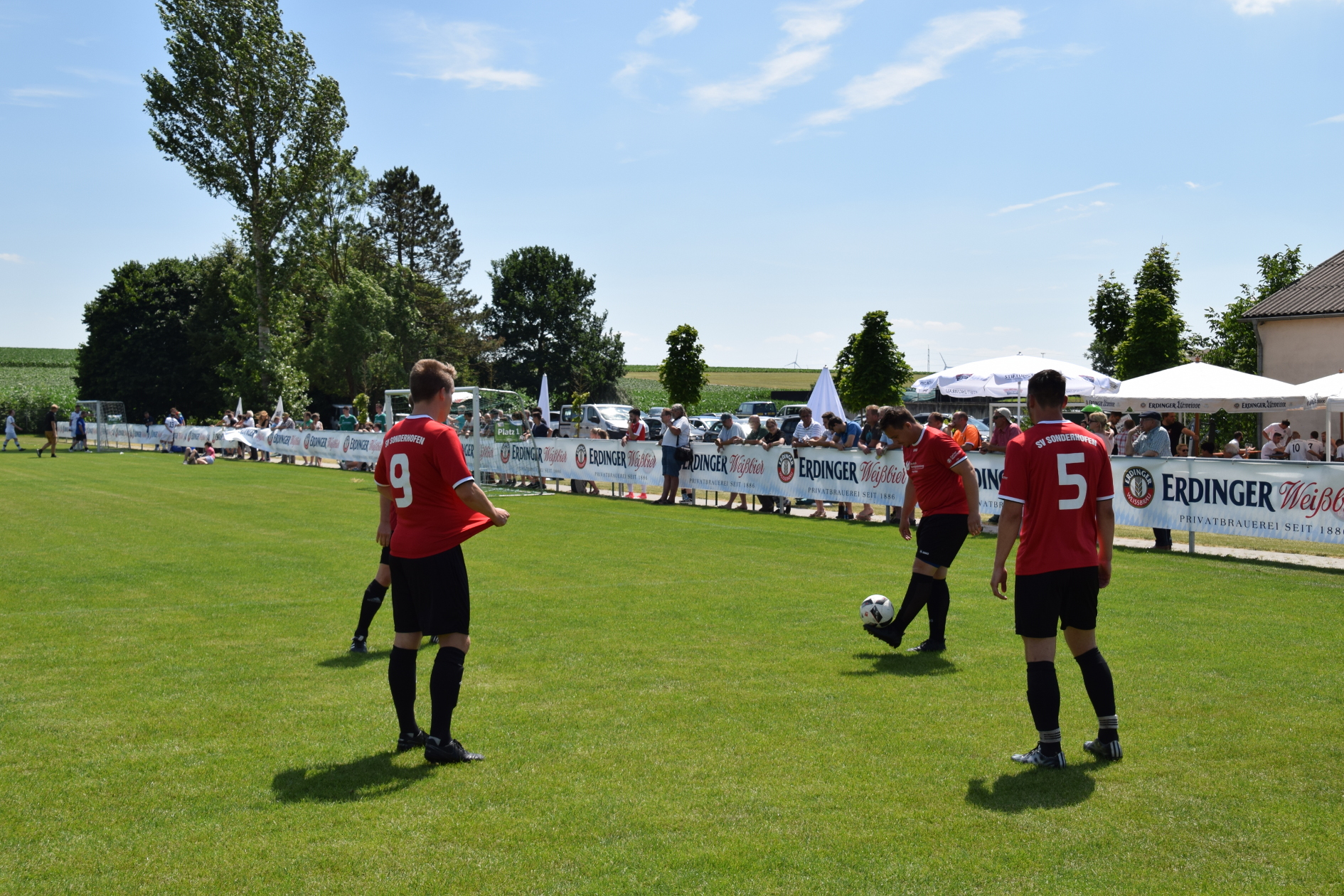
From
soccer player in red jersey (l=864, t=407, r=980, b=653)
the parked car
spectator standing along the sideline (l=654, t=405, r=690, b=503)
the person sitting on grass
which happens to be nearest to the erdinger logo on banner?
soccer player in red jersey (l=864, t=407, r=980, b=653)

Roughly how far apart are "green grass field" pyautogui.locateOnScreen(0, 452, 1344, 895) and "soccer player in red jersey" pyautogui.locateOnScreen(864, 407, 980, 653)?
12.0 inches

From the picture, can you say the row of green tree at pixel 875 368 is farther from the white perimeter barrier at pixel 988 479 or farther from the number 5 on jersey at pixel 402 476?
the number 5 on jersey at pixel 402 476

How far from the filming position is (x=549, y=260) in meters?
86.4

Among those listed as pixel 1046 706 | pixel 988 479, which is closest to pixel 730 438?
pixel 988 479

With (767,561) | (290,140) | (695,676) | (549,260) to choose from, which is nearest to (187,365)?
(290,140)

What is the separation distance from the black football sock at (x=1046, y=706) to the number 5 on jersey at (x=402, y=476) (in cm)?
88

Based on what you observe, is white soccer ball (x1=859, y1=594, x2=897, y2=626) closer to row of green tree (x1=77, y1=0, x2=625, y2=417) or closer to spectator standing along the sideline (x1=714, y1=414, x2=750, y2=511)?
spectator standing along the sideline (x1=714, y1=414, x2=750, y2=511)

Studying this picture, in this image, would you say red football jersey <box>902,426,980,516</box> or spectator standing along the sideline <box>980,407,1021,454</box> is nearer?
red football jersey <box>902,426,980,516</box>

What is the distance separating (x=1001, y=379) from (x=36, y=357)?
439ft

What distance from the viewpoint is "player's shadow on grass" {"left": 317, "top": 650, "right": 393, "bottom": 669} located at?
7396 millimetres

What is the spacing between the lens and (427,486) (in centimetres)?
528

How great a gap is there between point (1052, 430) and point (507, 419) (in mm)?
22267

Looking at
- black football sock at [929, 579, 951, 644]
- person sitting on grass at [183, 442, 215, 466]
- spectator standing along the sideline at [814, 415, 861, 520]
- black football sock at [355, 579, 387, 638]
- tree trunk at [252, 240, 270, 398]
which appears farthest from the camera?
tree trunk at [252, 240, 270, 398]

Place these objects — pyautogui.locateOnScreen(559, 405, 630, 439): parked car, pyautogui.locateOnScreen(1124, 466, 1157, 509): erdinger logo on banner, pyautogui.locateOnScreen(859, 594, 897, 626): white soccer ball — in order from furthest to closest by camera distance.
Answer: pyautogui.locateOnScreen(559, 405, 630, 439): parked car
pyautogui.locateOnScreen(1124, 466, 1157, 509): erdinger logo on banner
pyautogui.locateOnScreen(859, 594, 897, 626): white soccer ball
